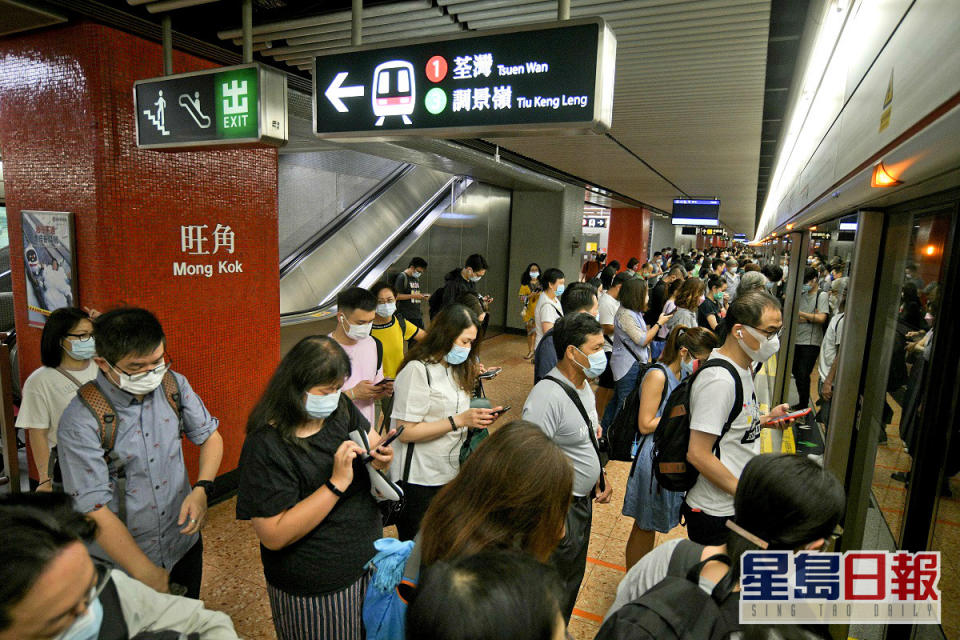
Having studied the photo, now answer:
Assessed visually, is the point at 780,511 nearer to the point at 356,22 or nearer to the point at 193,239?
the point at 356,22

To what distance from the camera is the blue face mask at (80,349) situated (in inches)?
111

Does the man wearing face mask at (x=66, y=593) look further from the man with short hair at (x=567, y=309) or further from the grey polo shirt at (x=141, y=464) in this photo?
the man with short hair at (x=567, y=309)

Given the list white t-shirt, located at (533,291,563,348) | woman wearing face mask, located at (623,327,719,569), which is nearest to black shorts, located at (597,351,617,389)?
white t-shirt, located at (533,291,563,348)

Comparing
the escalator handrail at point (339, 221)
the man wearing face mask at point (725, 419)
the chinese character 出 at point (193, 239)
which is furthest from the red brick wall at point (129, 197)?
the escalator handrail at point (339, 221)

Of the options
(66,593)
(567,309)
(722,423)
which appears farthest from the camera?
(567,309)

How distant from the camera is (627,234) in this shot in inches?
826

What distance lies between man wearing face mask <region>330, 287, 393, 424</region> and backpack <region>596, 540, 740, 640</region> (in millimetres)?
2227

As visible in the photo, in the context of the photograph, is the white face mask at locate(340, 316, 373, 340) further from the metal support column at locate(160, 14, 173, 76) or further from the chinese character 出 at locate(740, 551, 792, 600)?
the chinese character 出 at locate(740, 551, 792, 600)

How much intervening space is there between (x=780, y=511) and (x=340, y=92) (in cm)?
237

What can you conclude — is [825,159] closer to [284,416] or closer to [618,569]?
[618,569]

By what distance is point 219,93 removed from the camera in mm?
2811

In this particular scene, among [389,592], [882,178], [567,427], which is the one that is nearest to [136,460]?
[389,592]

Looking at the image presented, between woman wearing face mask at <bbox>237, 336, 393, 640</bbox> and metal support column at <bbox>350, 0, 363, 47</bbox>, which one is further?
metal support column at <bbox>350, 0, 363, 47</bbox>

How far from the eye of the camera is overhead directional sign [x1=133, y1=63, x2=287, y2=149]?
270 centimetres
